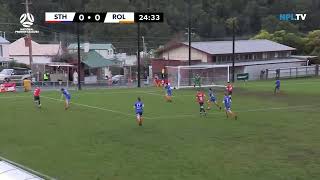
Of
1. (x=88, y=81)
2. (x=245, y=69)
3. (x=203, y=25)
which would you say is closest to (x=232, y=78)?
(x=245, y=69)

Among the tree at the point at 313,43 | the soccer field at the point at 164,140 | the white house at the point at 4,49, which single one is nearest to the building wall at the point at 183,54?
the tree at the point at 313,43

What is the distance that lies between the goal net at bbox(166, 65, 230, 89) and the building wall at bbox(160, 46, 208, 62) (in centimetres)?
964

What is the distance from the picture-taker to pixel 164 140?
25.5 meters

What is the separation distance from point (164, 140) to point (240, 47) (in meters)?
58.4

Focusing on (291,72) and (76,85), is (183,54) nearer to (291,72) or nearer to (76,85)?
(291,72)

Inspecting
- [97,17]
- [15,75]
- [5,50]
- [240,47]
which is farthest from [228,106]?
[5,50]

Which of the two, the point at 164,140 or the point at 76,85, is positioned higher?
the point at 76,85

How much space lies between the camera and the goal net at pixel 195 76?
59.0m

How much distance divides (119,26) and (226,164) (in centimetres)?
10169

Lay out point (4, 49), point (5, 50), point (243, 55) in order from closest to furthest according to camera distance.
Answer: point (243, 55) < point (4, 49) < point (5, 50)

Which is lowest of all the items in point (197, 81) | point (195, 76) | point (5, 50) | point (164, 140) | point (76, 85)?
point (164, 140)

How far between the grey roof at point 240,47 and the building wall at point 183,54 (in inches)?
33.8

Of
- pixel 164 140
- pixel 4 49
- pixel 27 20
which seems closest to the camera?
pixel 164 140

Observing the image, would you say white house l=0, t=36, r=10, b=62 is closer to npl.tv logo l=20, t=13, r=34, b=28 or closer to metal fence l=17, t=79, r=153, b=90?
npl.tv logo l=20, t=13, r=34, b=28
